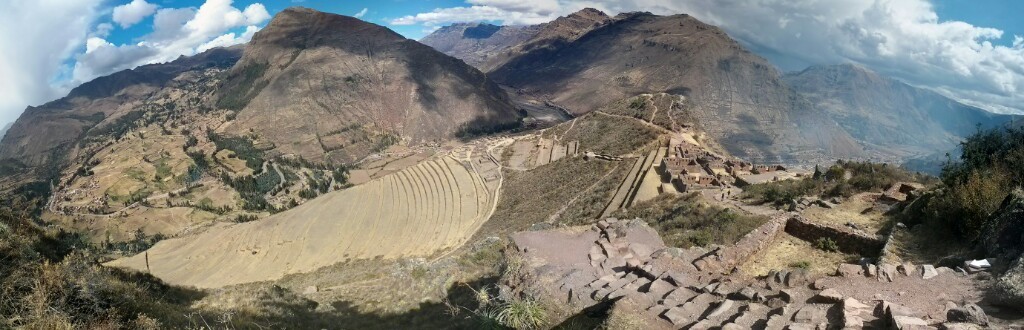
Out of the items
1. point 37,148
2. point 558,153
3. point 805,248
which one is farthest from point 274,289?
point 37,148

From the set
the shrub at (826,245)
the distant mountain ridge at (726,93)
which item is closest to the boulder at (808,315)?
the shrub at (826,245)

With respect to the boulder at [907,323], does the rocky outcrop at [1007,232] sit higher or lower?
higher

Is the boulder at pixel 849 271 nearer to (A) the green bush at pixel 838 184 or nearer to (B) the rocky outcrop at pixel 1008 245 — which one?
(B) the rocky outcrop at pixel 1008 245

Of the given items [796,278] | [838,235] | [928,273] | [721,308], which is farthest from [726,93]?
[721,308]

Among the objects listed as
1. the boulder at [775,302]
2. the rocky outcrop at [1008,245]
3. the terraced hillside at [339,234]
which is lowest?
the terraced hillside at [339,234]

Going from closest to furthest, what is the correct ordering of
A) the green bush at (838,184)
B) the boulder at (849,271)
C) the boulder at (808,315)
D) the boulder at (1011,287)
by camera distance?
the boulder at (1011,287)
the boulder at (808,315)
the boulder at (849,271)
the green bush at (838,184)

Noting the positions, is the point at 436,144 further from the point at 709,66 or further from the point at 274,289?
the point at 709,66

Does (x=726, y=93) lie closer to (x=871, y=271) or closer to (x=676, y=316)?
(x=871, y=271)
